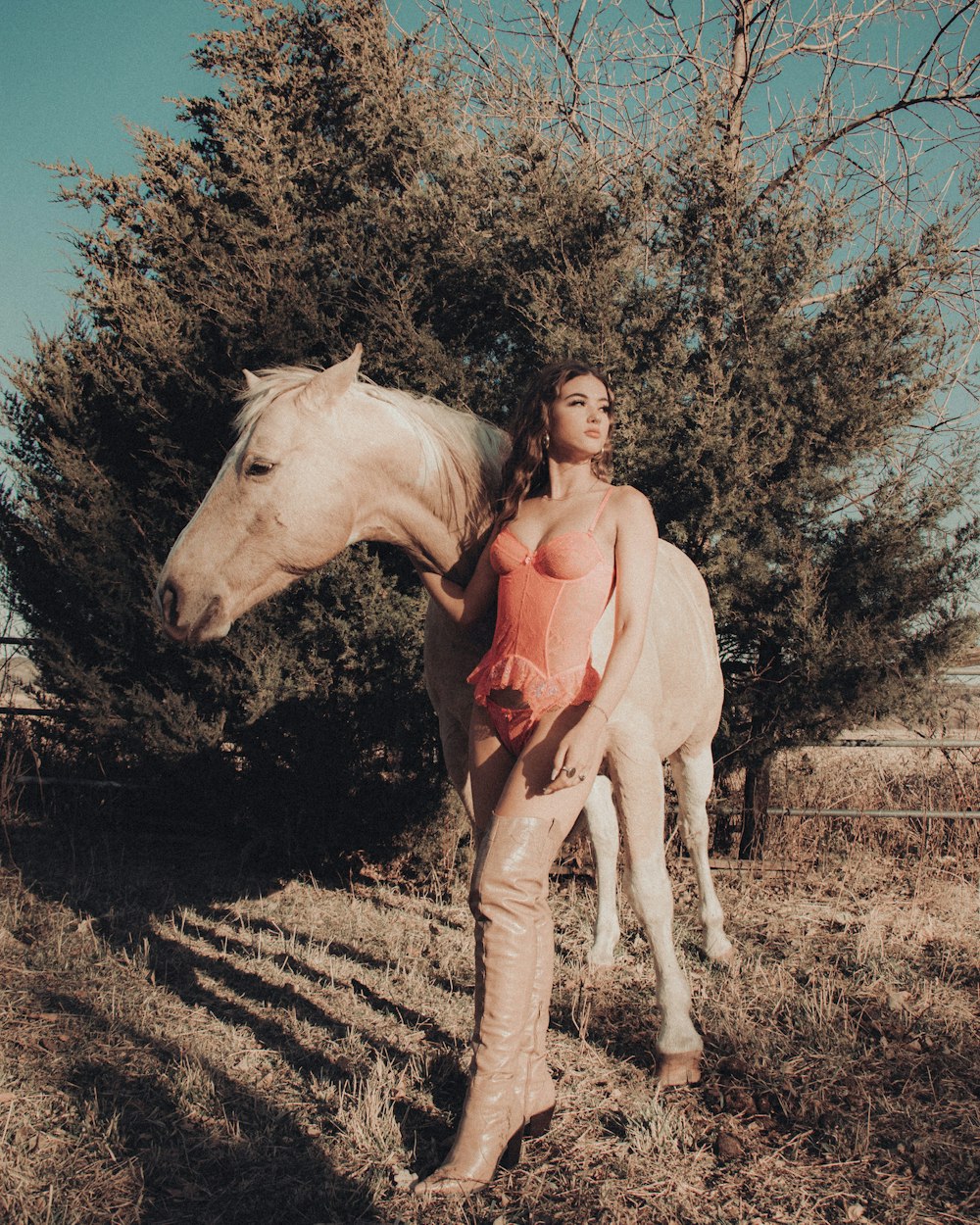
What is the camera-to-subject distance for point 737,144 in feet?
18.8

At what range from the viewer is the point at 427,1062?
9.26 feet

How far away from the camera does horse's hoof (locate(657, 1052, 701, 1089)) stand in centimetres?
264

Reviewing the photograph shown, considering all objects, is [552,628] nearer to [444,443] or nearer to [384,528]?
[384,528]

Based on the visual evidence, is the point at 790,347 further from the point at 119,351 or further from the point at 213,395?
the point at 119,351

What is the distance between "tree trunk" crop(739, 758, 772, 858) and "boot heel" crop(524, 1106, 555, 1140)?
3456 mm

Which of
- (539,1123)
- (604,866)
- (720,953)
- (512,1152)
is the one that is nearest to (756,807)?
(720,953)

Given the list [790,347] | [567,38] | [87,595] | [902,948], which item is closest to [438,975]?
[902,948]

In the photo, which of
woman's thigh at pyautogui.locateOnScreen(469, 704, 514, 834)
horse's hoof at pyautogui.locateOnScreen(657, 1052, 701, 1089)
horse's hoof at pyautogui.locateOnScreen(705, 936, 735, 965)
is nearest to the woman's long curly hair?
woman's thigh at pyautogui.locateOnScreen(469, 704, 514, 834)

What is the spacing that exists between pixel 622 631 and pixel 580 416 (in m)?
0.61

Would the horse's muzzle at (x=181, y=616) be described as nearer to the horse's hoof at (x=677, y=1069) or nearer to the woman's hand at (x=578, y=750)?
the woman's hand at (x=578, y=750)

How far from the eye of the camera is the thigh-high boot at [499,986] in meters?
2.03

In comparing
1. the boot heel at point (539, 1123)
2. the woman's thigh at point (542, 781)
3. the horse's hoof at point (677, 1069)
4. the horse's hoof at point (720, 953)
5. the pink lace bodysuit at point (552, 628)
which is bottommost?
the boot heel at point (539, 1123)

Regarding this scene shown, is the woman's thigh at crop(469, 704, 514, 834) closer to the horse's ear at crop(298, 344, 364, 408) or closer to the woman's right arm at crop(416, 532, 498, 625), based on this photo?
the woman's right arm at crop(416, 532, 498, 625)

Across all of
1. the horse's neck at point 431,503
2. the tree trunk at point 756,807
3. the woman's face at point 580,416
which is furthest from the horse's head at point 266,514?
the tree trunk at point 756,807
